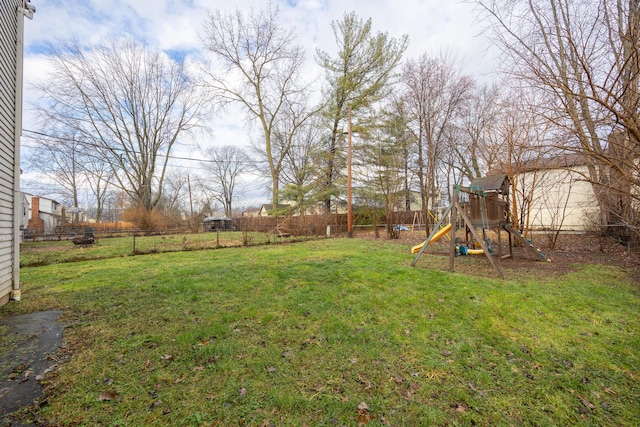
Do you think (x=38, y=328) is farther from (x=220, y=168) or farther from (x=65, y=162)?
(x=220, y=168)

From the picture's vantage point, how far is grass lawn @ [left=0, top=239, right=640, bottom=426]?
7.16 ft

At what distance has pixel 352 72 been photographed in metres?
19.2

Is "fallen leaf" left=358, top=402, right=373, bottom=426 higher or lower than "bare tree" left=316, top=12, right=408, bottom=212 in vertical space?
lower

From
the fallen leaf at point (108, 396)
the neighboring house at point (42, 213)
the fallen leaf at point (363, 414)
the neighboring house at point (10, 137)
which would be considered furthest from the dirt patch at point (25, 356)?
the neighboring house at point (42, 213)

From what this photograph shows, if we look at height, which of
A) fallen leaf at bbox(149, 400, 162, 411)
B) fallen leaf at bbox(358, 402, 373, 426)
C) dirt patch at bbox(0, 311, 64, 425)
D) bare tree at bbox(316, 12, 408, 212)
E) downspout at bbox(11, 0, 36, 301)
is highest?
bare tree at bbox(316, 12, 408, 212)

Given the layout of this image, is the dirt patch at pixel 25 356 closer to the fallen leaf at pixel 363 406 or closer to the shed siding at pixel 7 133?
the shed siding at pixel 7 133

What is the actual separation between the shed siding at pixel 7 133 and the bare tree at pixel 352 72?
15.4 metres

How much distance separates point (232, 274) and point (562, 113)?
6.38 meters

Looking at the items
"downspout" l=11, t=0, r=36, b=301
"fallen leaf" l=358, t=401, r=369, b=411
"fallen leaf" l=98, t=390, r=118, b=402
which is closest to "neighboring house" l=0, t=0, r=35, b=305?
"downspout" l=11, t=0, r=36, b=301

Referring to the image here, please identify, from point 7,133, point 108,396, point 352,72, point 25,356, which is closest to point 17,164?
point 7,133

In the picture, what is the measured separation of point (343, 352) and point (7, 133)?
6137mm

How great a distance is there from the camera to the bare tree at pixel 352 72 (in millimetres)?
18438

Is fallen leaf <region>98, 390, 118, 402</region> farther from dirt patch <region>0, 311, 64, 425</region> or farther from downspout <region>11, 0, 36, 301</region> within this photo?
downspout <region>11, 0, 36, 301</region>

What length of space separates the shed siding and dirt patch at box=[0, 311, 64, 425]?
1.23 meters
